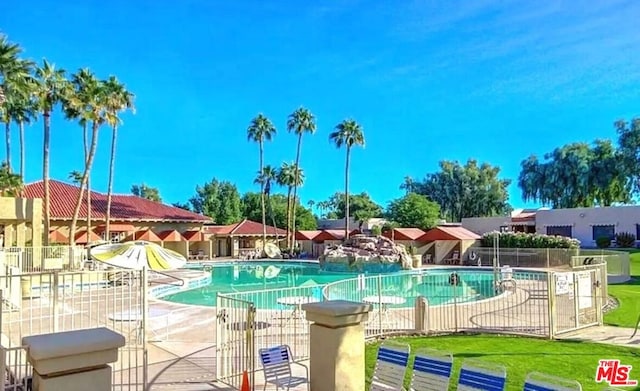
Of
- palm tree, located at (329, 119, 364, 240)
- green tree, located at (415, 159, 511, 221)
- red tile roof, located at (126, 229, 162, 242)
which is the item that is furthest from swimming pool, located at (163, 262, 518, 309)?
green tree, located at (415, 159, 511, 221)

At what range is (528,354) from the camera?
32.1ft

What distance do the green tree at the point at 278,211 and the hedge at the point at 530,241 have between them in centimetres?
2799

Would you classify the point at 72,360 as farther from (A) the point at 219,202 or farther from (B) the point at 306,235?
(A) the point at 219,202

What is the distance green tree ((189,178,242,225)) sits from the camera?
66000mm

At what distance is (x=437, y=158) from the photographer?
71.4 metres

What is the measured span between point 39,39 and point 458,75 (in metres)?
32.9

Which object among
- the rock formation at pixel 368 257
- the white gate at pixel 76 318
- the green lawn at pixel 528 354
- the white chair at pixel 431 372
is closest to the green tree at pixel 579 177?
the rock formation at pixel 368 257

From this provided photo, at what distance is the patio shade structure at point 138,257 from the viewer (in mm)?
11711

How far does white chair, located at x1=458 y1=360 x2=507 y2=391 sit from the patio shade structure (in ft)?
27.5

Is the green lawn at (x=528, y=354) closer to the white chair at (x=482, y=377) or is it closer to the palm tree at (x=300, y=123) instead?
the white chair at (x=482, y=377)

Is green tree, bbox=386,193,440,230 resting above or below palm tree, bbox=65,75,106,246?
below

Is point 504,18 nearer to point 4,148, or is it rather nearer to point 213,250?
point 213,250

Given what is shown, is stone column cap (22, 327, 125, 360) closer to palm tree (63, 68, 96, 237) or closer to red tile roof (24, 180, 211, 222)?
palm tree (63, 68, 96, 237)

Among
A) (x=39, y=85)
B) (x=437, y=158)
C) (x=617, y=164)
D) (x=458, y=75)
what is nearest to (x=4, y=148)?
(x=39, y=85)
